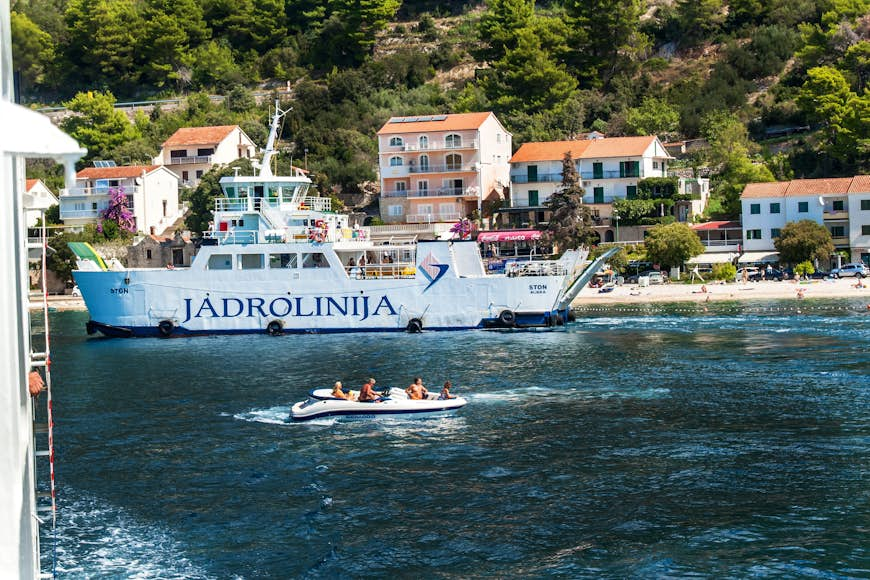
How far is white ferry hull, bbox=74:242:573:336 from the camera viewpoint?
55094mm

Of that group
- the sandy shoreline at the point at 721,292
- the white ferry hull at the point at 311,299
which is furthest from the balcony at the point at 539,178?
the white ferry hull at the point at 311,299

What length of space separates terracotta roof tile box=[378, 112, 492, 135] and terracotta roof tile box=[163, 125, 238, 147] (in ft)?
53.0

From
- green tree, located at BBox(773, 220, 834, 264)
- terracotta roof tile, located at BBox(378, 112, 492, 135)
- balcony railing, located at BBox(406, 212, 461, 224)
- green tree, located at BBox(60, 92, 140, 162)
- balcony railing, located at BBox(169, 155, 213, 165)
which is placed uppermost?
green tree, located at BBox(60, 92, 140, 162)

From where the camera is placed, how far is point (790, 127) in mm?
95375

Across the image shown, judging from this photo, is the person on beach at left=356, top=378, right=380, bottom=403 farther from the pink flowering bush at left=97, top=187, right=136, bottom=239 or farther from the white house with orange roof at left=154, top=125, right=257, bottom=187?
the white house with orange roof at left=154, top=125, right=257, bottom=187

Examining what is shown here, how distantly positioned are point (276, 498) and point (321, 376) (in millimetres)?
16591

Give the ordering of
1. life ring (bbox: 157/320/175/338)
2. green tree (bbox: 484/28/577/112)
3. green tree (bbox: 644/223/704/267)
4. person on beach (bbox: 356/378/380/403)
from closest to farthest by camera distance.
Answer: person on beach (bbox: 356/378/380/403)
life ring (bbox: 157/320/175/338)
green tree (bbox: 644/223/704/267)
green tree (bbox: 484/28/577/112)

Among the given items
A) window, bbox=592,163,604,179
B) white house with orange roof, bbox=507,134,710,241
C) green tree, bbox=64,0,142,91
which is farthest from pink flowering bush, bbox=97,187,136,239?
window, bbox=592,163,604,179

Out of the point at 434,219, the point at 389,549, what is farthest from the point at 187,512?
the point at 434,219

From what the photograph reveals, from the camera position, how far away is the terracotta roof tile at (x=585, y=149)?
85125 millimetres

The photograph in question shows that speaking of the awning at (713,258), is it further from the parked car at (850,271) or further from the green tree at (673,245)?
the parked car at (850,271)

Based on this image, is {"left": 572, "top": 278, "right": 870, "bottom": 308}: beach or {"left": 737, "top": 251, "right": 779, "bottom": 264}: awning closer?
{"left": 572, "top": 278, "right": 870, "bottom": 308}: beach

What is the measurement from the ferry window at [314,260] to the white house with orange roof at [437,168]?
A: 32029mm

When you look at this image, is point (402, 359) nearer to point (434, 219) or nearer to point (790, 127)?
point (434, 219)
